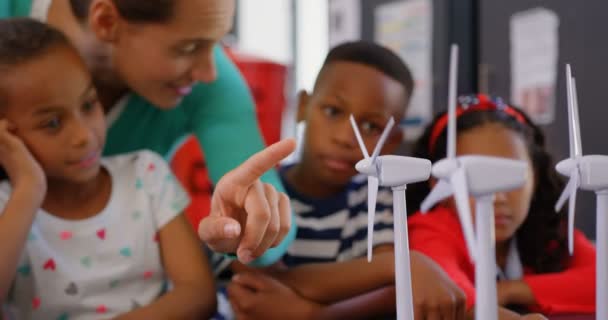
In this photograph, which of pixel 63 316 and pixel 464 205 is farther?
pixel 63 316

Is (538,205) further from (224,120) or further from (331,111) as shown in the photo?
(224,120)

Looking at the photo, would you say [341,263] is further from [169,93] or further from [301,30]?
[301,30]

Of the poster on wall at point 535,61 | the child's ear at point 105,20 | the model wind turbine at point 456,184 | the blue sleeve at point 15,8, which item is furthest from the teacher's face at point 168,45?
the poster on wall at point 535,61

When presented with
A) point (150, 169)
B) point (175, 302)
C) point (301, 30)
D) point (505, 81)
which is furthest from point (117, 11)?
point (301, 30)

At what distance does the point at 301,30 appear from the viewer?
2.02 meters

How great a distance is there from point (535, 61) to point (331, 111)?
81 cm

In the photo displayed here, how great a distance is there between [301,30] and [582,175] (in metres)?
1.70

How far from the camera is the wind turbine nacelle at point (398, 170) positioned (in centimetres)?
35

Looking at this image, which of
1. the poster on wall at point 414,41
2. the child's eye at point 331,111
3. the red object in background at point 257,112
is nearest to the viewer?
the child's eye at point 331,111

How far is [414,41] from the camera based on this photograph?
3.78 feet

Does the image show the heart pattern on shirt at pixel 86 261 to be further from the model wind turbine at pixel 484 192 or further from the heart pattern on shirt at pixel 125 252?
the model wind turbine at pixel 484 192

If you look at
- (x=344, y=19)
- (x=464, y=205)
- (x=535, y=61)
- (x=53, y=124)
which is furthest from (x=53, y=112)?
(x=535, y=61)

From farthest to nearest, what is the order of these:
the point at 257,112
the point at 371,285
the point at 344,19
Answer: the point at 257,112 → the point at 344,19 → the point at 371,285

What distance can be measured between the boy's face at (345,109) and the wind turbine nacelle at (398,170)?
28cm
